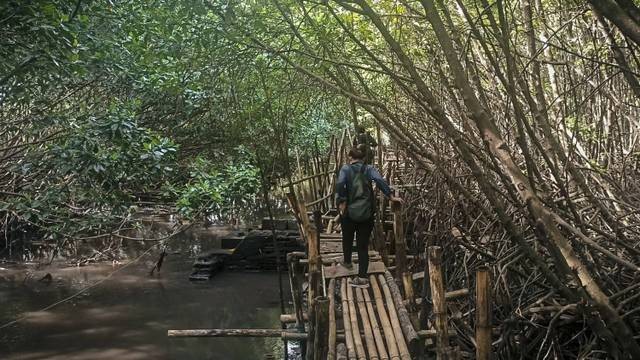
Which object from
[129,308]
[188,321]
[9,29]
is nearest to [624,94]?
[9,29]

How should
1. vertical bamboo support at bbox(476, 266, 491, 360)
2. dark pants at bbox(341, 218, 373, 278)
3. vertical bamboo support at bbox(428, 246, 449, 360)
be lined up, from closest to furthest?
vertical bamboo support at bbox(476, 266, 491, 360), vertical bamboo support at bbox(428, 246, 449, 360), dark pants at bbox(341, 218, 373, 278)

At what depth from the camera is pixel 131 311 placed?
1044cm

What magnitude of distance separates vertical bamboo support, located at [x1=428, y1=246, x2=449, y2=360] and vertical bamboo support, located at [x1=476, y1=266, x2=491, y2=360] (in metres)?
0.27

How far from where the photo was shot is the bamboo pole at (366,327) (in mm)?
3855

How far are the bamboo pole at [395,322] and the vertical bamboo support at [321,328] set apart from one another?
20.0 inches

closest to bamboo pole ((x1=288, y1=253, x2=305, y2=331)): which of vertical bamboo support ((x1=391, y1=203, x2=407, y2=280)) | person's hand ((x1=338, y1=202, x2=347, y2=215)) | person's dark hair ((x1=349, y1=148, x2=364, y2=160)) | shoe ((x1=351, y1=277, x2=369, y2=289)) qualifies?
shoe ((x1=351, y1=277, x2=369, y2=289))

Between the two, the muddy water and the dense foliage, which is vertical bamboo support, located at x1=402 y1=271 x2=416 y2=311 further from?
the muddy water

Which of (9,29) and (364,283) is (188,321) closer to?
(364,283)

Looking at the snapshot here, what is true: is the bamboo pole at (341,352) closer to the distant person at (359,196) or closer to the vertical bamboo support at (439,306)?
the vertical bamboo support at (439,306)

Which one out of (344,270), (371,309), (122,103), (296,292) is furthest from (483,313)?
(122,103)

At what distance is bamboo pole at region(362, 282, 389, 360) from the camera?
12.6 feet

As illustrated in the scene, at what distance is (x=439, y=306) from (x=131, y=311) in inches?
318

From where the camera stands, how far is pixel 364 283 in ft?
18.0

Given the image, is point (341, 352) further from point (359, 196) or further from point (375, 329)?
point (359, 196)
